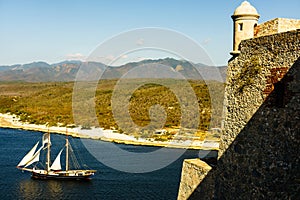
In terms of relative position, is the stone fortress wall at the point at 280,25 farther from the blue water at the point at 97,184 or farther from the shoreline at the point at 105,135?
the shoreline at the point at 105,135

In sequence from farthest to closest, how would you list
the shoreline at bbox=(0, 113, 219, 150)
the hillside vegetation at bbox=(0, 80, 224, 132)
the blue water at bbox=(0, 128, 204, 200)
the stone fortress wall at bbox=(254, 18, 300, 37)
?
the hillside vegetation at bbox=(0, 80, 224, 132) → the shoreline at bbox=(0, 113, 219, 150) → the blue water at bbox=(0, 128, 204, 200) → the stone fortress wall at bbox=(254, 18, 300, 37)

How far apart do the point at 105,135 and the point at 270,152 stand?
39.6 meters

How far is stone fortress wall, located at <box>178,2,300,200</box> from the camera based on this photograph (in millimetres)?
6539

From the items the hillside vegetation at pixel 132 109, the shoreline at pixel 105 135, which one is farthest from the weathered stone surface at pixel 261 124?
the hillside vegetation at pixel 132 109

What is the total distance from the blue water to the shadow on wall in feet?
51.5

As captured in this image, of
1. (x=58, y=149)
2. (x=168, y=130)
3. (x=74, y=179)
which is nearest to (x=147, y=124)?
(x=168, y=130)

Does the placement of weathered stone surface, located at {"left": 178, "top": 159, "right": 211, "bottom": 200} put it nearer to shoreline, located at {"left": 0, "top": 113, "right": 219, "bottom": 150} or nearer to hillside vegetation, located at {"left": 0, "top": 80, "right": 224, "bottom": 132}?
shoreline, located at {"left": 0, "top": 113, "right": 219, "bottom": 150}

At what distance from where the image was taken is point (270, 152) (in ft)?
22.8

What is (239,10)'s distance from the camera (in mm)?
7996

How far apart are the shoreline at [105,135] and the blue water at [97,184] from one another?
340 cm

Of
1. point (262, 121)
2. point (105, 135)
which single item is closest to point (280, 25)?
point (262, 121)

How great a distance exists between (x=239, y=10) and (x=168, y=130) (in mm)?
37789

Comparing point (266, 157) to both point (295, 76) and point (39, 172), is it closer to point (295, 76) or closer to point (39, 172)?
point (295, 76)

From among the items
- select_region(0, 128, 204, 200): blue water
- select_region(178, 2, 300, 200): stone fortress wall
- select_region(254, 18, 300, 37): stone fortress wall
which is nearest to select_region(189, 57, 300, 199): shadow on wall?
select_region(178, 2, 300, 200): stone fortress wall
